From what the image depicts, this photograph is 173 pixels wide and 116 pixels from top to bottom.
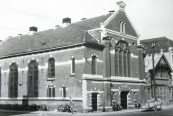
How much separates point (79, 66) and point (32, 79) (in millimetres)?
10051

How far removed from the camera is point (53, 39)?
38.1m

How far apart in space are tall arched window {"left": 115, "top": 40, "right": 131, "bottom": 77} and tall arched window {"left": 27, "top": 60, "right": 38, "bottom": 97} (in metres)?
12.4

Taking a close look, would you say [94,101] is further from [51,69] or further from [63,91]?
[51,69]

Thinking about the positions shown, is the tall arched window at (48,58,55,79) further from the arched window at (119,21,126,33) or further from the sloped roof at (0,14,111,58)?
the arched window at (119,21,126,33)

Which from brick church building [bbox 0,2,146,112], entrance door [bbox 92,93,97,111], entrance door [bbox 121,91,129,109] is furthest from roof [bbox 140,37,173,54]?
entrance door [bbox 92,93,97,111]

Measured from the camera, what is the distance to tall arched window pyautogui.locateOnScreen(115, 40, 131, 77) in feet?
124

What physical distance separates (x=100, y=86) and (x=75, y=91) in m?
3.77

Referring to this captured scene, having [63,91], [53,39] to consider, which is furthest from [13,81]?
[63,91]

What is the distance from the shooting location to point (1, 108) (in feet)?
136

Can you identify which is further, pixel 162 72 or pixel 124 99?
pixel 162 72

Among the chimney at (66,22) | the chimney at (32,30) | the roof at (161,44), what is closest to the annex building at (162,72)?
the roof at (161,44)

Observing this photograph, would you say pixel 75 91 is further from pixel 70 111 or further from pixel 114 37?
pixel 114 37

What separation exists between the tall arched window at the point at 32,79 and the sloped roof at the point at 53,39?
2.36m

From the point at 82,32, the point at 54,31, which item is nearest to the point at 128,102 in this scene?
the point at 82,32
